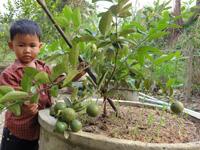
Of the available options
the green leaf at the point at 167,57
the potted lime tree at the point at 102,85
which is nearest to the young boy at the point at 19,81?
the potted lime tree at the point at 102,85

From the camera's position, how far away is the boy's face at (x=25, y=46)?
5.95ft

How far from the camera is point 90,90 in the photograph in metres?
1.57

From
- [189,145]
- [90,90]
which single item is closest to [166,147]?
[189,145]

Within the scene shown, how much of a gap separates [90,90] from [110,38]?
0.26m

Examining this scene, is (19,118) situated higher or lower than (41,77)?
lower

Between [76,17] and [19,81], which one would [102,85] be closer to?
[76,17]

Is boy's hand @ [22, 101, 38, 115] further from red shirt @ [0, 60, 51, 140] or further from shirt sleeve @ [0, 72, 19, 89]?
shirt sleeve @ [0, 72, 19, 89]

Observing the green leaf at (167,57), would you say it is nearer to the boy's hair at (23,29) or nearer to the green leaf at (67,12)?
the green leaf at (67,12)

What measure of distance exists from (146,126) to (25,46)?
2.30ft

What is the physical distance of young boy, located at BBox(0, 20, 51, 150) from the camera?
1731mm

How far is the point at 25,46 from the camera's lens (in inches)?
72.0

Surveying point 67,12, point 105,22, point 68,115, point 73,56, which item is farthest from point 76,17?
point 68,115

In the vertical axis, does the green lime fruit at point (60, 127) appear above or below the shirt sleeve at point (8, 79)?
below

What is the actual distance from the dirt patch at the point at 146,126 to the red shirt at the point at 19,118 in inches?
10.9
